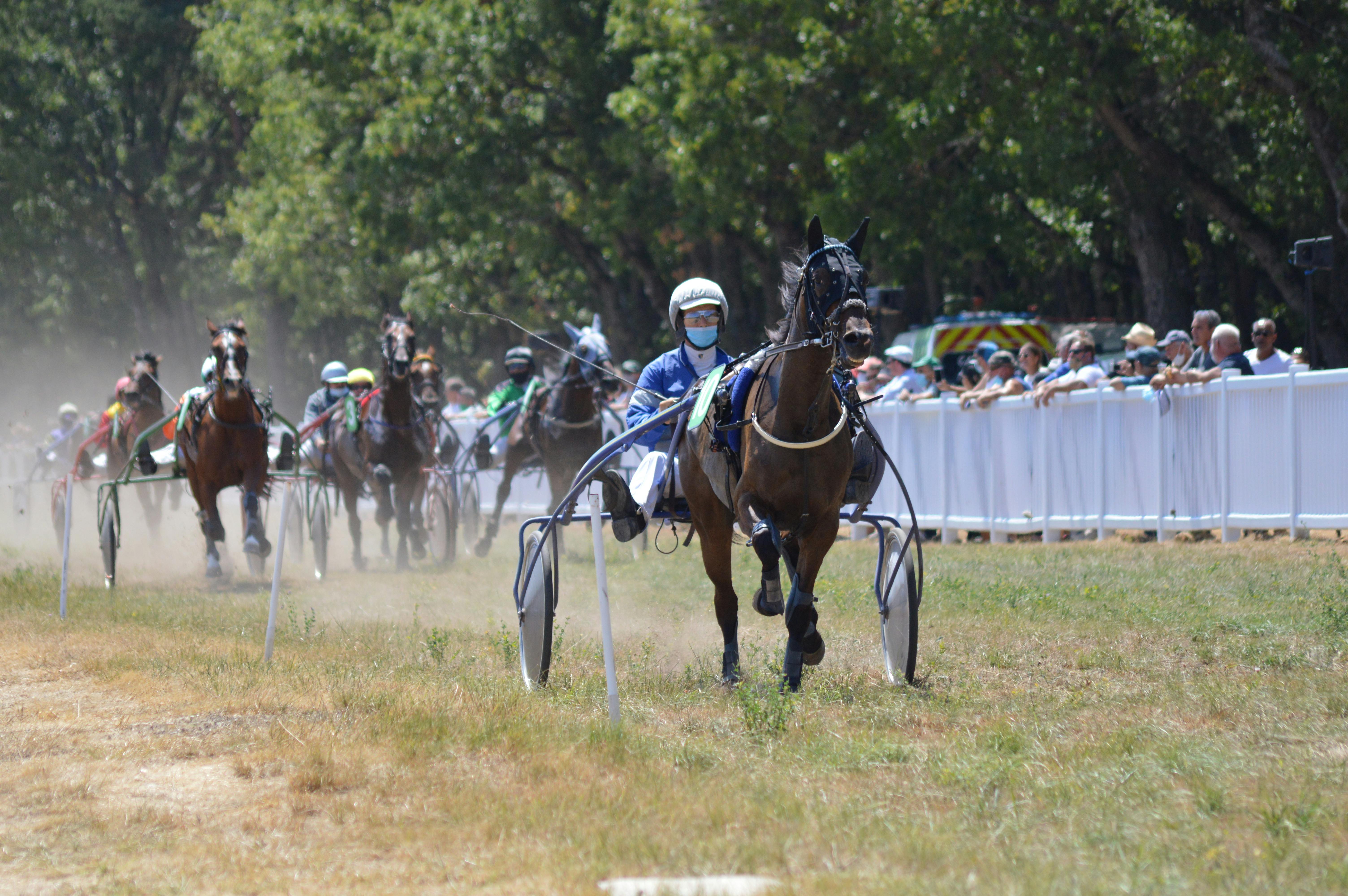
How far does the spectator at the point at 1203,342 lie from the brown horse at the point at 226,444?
8.81 meters

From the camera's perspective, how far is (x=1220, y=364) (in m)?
13.9

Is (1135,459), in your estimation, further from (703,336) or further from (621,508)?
(621,508)

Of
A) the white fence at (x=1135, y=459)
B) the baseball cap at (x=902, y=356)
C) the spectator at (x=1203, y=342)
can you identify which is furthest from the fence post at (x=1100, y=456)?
the baseball cap at (x=902, y=356)

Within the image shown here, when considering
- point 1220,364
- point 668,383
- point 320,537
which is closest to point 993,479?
point 1220,364

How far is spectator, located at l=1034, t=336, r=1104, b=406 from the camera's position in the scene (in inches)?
601

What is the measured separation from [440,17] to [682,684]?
2377 centimetres

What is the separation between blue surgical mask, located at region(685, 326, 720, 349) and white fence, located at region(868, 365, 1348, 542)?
19.5 ft

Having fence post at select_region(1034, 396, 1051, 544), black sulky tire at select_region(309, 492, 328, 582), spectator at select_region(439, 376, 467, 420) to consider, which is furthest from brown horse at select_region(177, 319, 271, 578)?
spectator at select_region(439, 376, 467, 420)

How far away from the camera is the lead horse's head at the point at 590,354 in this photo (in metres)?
14.8

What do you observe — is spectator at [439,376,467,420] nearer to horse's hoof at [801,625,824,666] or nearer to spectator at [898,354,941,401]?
spectator at [898,354,941,401]

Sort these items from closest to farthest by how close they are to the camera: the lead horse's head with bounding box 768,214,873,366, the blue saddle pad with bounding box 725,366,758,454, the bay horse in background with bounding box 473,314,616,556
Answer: the lead horse's head with bounding box 768,214,873,366, the blue saddle pad with bounding box 725,366,758,454, the bay horse in background with bounding box 473,314,616,556

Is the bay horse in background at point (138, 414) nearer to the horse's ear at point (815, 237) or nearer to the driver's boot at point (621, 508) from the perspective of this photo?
the driver's boot at point (621, 508)

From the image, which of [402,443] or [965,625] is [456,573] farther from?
[965,625]

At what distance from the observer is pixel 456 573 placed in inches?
624
